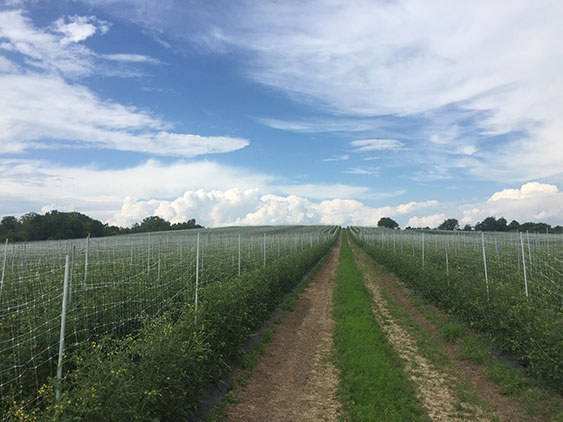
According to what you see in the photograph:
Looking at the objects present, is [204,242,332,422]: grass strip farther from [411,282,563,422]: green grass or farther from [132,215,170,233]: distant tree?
[132,215,170,233]: distant tree

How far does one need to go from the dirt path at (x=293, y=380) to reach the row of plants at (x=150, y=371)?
0.61 metres

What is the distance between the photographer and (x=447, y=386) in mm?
5359

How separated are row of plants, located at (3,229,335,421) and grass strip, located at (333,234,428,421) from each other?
202cm

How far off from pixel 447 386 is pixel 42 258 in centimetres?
1453

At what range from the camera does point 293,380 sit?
579 centimetres

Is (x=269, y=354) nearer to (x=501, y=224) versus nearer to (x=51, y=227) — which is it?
(x=51, y=227)

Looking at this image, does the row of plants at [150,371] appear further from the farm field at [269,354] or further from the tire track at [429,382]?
the tire track at [429,382]

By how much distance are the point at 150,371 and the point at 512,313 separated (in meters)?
5.97

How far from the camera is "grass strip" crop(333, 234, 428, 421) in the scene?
180 inches

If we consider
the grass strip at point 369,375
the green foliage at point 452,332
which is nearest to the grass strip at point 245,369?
the grass strip at point 369,375

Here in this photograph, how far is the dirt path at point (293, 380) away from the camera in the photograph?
474 cm

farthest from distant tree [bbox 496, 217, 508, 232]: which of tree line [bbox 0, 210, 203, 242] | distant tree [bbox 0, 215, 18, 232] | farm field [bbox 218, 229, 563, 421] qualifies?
distant tree [bbox 0, 215, 18, 232]

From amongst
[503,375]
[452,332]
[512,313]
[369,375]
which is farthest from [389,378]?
[452,332]

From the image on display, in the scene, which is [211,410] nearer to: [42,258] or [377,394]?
[377,394]
